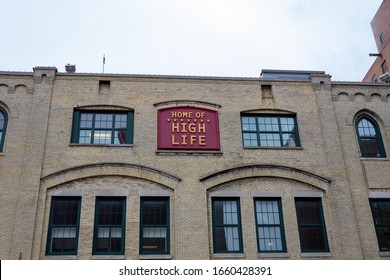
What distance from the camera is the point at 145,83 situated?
1859cm

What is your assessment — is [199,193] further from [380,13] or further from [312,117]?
[380,13]

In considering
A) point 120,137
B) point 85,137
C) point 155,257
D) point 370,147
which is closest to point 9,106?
point 85,137

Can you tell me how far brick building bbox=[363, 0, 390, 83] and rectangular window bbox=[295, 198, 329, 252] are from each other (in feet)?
82.5

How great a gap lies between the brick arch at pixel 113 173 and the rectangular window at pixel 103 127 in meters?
1.19

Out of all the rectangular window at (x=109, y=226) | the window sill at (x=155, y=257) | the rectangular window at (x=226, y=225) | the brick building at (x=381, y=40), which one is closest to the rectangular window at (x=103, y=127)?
the rectangular window at (x=109, y=226)

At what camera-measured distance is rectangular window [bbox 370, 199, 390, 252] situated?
16516mm

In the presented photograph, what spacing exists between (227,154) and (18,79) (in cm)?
924

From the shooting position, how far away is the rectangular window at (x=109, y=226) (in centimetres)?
1552

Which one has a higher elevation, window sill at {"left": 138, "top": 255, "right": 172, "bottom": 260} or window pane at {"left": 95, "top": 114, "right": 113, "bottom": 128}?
window pane at {"left": 95, "top": 114, "right": 113, "bottom": 128}

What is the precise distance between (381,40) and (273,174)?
29.5m

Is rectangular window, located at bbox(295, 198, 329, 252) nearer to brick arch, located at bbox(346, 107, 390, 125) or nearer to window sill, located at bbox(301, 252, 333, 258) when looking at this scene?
window sill, located at bbox(301, 252, 333, 258)

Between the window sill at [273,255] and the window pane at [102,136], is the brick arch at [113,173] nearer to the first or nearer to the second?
the window pane at [102,136]

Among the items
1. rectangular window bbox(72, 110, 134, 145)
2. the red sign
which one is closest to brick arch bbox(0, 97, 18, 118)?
rectangular window bbox(72, 110, 134, 145)
